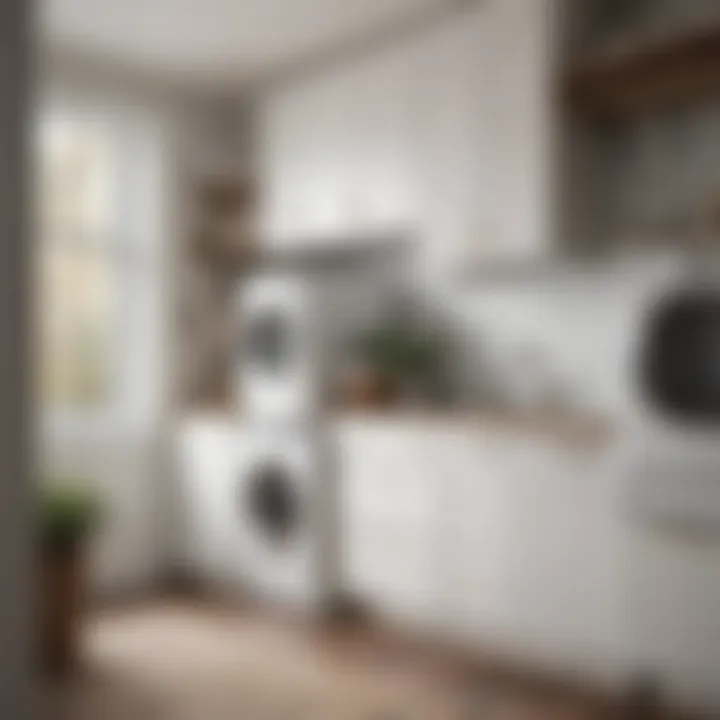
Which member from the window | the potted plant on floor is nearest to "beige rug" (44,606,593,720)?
the potted plant on floor

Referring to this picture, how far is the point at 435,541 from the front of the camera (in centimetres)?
336

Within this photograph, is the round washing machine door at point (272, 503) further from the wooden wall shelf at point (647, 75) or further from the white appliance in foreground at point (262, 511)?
the wooden wall shelf at point (647, 75)

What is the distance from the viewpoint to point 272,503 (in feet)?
13.1

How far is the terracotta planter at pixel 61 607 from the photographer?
306cm

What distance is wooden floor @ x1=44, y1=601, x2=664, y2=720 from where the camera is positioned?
2650 mm

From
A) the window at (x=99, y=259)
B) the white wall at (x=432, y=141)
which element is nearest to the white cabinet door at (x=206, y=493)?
the window at (x=99, y=259)

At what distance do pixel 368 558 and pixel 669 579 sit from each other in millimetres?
1299

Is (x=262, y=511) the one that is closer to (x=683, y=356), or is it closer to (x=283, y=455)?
(x=283, y=455)

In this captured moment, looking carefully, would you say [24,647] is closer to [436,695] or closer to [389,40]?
[436,695]

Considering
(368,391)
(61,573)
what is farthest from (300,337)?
(61,573)

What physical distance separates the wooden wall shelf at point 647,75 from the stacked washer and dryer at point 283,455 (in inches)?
52.3

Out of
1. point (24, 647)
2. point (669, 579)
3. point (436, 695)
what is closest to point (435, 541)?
point (436, 695)

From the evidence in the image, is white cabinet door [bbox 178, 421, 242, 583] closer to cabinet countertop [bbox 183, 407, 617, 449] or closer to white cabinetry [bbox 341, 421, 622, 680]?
cabinet countertop [bbox 183, 407, 617, 449]

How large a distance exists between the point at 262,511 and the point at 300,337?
2.57 ft
